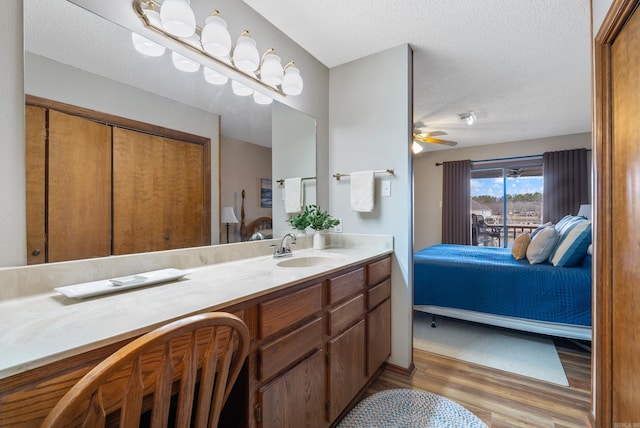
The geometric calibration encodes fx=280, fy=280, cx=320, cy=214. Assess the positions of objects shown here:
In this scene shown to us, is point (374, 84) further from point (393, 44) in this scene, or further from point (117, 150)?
point (117, 150)

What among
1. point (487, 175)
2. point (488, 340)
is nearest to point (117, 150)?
point (488, 340)

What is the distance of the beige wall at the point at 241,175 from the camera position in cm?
158

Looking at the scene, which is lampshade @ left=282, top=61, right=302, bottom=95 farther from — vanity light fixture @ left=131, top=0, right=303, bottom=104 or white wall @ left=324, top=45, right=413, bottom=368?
white wall @ left=324, top=45, right=413, bottom=368

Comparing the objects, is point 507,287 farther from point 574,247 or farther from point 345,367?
point 345,367

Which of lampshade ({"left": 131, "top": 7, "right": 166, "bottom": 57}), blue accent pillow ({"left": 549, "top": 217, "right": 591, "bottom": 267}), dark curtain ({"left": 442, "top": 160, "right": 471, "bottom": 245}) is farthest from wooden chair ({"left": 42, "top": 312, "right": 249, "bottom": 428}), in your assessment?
dark curtain ({"left": 442, "top": 160, "right": 471, "bottom": 245})

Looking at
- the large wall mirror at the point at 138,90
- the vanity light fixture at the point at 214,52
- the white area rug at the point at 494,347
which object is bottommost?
the white area rug at the point at 494,347

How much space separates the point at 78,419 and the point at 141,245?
2.48ft

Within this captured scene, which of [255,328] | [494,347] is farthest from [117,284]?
[494,347]

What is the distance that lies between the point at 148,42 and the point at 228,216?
2.89 ft

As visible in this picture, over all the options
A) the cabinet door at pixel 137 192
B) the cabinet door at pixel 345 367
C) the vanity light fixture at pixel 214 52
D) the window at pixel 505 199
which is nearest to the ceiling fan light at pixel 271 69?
the vanity light fixture at pixel 214 52

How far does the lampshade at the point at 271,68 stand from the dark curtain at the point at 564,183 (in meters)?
4.72

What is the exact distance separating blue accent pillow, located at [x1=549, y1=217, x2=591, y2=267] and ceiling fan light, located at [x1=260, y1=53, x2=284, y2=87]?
266cm

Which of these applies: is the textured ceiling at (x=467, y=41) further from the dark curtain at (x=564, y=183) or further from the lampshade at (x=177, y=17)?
the dark curtain at (x=564, y=183)

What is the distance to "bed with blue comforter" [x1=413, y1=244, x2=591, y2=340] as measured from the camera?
7.23ft
